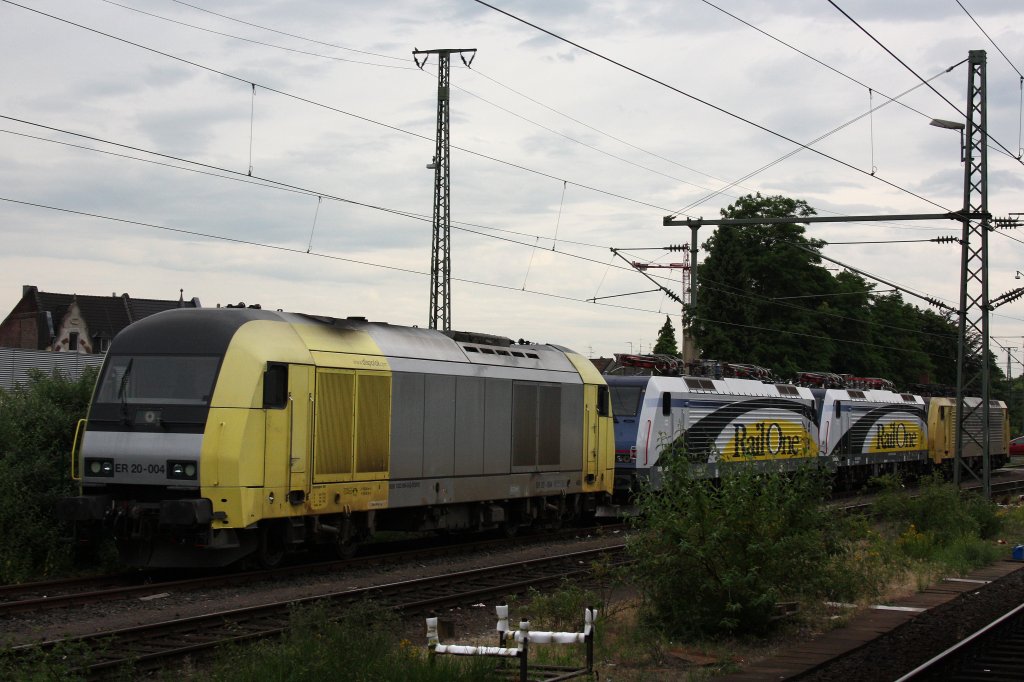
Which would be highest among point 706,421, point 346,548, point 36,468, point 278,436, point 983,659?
point 706,421

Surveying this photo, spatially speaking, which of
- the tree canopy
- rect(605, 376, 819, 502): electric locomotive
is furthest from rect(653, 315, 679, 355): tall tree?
rect(605, 376, 819, 502): electric locomotive

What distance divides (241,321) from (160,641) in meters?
5.16

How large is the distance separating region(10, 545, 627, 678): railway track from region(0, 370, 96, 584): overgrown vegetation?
416 cm

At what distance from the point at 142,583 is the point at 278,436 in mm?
2525

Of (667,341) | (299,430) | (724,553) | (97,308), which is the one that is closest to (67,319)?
(97,308)

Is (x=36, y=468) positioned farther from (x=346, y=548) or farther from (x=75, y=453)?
(x=346, y=548)

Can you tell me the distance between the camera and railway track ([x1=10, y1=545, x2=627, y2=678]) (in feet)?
33.0

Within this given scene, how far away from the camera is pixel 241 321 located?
1542 centimetres

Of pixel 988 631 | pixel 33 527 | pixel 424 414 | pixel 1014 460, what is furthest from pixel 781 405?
pixel 1014 460

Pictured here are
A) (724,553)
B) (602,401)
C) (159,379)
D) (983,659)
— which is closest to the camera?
(983,659)

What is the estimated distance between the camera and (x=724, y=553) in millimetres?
12844

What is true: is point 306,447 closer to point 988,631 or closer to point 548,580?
point 548,580

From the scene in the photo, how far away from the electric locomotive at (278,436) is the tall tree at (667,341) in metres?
69.1

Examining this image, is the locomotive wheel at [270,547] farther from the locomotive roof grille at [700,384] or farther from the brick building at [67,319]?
the brick building at [67,319]
